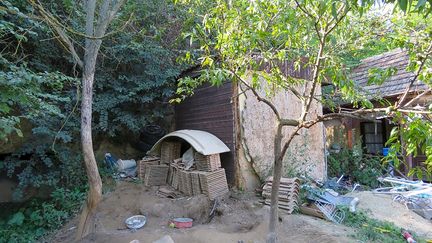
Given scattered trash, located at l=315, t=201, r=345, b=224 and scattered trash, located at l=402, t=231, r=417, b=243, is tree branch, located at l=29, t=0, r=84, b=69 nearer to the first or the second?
scattered trash, located at l=315, t=201, r=345, b=224

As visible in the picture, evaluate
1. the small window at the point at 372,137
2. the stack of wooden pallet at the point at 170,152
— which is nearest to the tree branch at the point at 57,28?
the stack of wooden pallet at the point at 170,152

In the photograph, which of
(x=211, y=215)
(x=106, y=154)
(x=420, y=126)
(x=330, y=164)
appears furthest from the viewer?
(x=330, y=164)

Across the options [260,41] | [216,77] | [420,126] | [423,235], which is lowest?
[423,235]

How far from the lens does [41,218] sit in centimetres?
572

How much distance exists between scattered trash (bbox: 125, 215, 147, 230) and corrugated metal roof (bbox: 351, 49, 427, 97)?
5605mm

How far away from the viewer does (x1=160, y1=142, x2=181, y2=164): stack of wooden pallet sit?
269 inches

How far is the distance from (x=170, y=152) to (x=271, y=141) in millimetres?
2305

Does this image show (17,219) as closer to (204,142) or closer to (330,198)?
(204,142)

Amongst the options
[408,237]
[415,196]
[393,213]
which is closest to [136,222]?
[408,237]

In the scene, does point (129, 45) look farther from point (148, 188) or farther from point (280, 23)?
point (280, 23)

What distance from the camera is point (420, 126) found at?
216cm

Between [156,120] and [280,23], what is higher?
[280,23]

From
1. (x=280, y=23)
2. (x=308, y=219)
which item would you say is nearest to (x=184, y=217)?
(x=308, y=219)

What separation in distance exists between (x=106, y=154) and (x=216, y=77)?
5.79 meters
